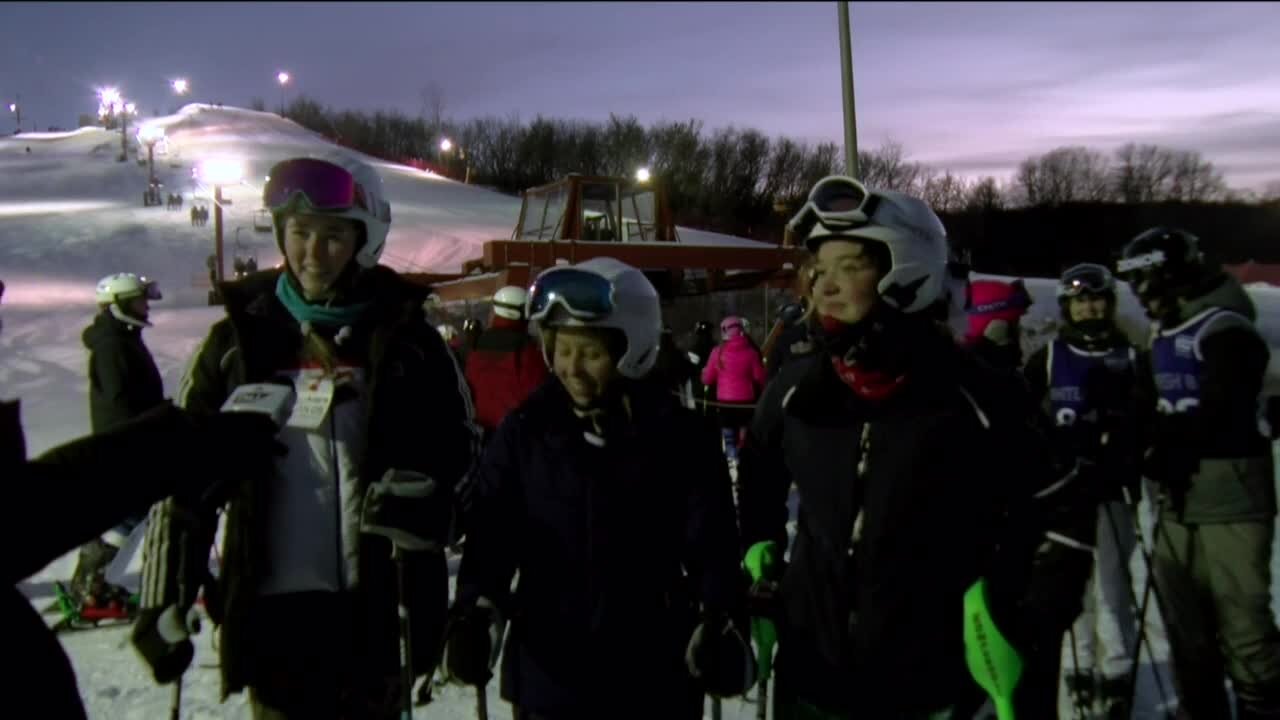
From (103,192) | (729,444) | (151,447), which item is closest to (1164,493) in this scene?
(151,447)

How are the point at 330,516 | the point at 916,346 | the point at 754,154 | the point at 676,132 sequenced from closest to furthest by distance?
1. the point at 916,346
2. the point at 330,516
3. the point at 754,154
4. the point at 676,132

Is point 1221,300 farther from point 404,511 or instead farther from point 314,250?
point 314,250

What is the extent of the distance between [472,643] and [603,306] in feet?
3.34

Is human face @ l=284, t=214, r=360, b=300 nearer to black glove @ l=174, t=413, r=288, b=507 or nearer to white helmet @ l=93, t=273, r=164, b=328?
black glove @ l=174, t=413, r=288, b=507

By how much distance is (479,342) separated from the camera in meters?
7.09

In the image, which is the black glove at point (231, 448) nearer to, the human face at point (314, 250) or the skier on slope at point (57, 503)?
the skier on slope at point (57, 503)

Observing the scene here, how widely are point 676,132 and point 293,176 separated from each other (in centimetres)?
5495

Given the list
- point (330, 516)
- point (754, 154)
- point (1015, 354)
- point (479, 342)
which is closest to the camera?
point (330, 516)

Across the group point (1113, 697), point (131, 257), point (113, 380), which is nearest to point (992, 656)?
point (1113, 697)

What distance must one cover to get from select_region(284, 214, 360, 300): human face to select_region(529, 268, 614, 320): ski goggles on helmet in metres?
0.60

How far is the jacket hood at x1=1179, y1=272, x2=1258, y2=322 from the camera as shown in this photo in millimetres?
4246

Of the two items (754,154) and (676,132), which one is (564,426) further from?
(676,132)

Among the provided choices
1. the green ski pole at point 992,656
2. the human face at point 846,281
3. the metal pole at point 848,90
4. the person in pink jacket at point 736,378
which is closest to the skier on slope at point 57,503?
the human face at point 846,281

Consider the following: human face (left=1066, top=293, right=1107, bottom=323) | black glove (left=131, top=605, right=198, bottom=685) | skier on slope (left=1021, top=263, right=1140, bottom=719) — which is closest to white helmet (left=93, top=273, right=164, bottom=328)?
black glove (left=131, top=605, right=198, bottom=685)
